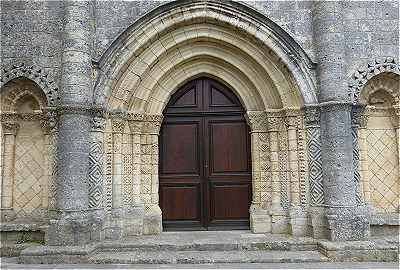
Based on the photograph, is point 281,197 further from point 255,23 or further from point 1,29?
point 1,29

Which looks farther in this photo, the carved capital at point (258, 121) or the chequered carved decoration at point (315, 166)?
the carved capital at point (258, 121)

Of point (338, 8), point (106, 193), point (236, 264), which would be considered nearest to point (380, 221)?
point (236, 264)

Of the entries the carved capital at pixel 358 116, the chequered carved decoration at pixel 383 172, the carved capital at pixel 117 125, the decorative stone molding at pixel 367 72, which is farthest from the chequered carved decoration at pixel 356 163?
the carved capital at pixel 117 125

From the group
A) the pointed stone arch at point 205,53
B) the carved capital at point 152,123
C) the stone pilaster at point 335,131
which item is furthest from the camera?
the carved capital at point 152,123

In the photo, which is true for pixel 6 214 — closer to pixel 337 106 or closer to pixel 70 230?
pixel 70 230

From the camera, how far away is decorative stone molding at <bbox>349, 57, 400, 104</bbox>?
6.09 meters

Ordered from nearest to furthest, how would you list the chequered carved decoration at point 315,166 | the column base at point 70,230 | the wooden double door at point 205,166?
the column base at point 70,230
the chequered carved decoration at point 315,166
the wooden double door at point 205,166

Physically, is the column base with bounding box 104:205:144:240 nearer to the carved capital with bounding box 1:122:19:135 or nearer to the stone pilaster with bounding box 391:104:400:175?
Answer: the carved capital with bounding box 1:122:19:135

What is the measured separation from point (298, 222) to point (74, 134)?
388 cm

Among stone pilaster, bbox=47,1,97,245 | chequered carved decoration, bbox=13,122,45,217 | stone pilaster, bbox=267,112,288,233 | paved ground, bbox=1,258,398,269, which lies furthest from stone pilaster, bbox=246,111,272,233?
chequered carved decoration, bbox=13,122,45,217

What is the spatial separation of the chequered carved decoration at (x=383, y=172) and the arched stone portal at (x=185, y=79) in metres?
1.28

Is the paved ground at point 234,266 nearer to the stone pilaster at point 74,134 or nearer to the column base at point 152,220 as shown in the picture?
the stone pilaster at point 74,134

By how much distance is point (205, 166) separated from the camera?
6.90 meters

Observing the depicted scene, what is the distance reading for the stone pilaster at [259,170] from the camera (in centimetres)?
649
